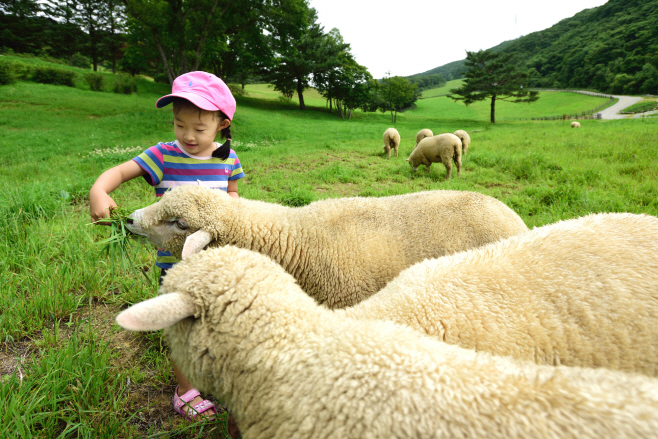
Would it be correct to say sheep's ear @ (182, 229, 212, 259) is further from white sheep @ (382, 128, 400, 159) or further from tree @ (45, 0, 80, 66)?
tree @ (45, 0, 80, 66)

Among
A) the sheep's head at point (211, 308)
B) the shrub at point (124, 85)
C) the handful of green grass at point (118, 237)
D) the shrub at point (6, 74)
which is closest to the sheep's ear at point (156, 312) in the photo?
the sheep's head at point (211, 308)

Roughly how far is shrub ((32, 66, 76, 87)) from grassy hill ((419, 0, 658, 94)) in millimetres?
59071

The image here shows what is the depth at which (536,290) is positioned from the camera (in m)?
1.75

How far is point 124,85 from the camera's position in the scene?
2911 cm

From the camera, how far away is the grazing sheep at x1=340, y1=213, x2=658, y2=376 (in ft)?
5.20

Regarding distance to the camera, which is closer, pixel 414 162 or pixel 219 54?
pixel 414 162

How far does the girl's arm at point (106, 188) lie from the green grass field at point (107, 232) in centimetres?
38

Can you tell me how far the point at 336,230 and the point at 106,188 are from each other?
1.87 meters

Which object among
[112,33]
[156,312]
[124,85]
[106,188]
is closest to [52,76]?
[124,85]

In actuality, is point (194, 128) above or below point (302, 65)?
below

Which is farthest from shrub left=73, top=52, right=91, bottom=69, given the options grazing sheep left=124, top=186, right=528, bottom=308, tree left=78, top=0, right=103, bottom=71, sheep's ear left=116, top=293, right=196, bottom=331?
sheep's ear left=116, top=293, right=196, bottom=331

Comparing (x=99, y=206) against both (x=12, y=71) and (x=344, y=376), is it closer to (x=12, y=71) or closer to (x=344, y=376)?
(x=344, y=376)

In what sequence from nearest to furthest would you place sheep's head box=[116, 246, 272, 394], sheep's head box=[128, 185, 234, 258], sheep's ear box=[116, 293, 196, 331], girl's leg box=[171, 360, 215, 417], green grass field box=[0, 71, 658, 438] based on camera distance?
sheep's ear box=[116, 293, 196, 331]
sheep's head box=[116, 246, 272, 394]
green grass field box=[0, 71, 658, 438]
girl's leg box=[171, 360, 215, 417]
sheep's head box=[128, 185, 234, 258]

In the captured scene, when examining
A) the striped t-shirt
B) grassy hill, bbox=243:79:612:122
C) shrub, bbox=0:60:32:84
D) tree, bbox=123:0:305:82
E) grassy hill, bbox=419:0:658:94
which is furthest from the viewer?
grassy hill, bbox=419:0:658:94
